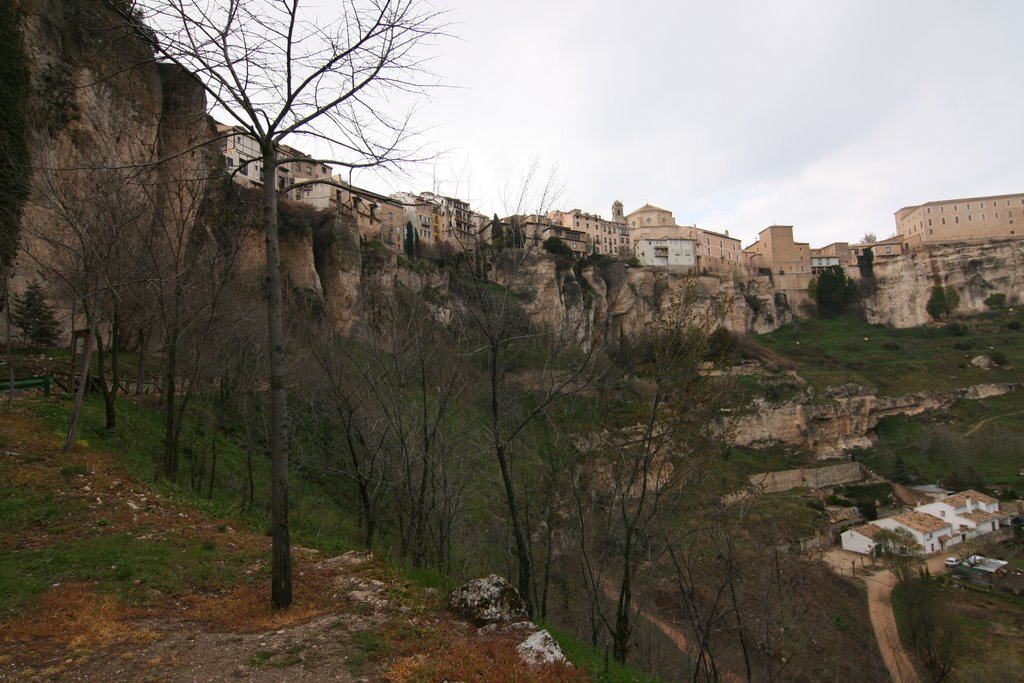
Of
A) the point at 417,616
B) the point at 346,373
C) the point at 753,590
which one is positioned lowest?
the point at 753,590

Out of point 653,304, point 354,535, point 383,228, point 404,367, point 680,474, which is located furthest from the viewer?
point 653,304

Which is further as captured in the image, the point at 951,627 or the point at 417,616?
the point at 951,627

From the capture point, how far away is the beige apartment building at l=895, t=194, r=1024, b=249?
80.1m

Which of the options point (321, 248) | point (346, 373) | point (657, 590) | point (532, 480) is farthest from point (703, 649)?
point (321, 248)

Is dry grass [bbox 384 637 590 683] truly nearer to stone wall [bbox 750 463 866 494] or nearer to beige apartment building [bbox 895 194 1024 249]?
stone wall [bbox 750 463 866 494]

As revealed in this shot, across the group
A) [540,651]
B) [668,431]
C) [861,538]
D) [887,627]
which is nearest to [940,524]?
[861,538]

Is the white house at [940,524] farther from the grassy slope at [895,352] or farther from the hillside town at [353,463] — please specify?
the grassy slope at [895,352]

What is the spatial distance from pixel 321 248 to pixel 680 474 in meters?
31.7

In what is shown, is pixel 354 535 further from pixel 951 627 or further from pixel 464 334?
pixel 951 627

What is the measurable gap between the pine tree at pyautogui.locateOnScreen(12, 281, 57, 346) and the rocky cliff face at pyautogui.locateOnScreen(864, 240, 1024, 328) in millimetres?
90446

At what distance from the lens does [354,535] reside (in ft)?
45.2

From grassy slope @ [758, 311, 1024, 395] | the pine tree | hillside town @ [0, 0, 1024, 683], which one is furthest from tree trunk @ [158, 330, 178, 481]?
grassy slope @ [758, 311, 1024, 395]

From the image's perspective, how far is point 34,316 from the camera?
18.4 metres

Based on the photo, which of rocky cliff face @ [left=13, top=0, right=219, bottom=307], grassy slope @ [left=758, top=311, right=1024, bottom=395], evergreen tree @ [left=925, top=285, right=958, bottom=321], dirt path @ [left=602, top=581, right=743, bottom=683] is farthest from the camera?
evergreen tree @ [left=925, top=285, right=958, bottom=321]
